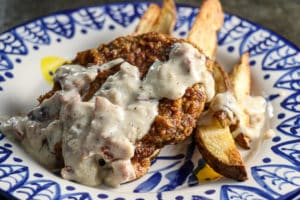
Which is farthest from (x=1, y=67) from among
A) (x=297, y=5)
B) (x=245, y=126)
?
(x=297, y=5)

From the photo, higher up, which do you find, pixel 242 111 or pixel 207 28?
pixel 207 28

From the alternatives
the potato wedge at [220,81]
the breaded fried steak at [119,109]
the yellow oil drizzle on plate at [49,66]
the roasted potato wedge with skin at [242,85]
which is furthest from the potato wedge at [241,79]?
the yellow oil drizzle on plate at [49,66]

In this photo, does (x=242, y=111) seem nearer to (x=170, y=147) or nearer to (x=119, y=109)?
(x=170, y=147)

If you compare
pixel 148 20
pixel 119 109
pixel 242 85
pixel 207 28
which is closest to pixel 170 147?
pixel 119 109

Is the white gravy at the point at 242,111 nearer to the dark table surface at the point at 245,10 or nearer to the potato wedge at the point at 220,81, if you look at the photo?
the potato wedge at the point at 220,81

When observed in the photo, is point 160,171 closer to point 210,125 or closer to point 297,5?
point 210,125

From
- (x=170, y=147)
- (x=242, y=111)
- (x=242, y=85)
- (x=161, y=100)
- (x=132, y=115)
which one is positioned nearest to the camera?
(x=132, y=115)

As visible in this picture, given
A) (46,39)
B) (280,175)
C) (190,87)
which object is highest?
(46,39)

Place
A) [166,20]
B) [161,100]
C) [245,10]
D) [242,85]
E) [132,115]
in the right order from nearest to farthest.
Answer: [132,115] < [161,100] < [242,85] < [166,20] < [245,10]
